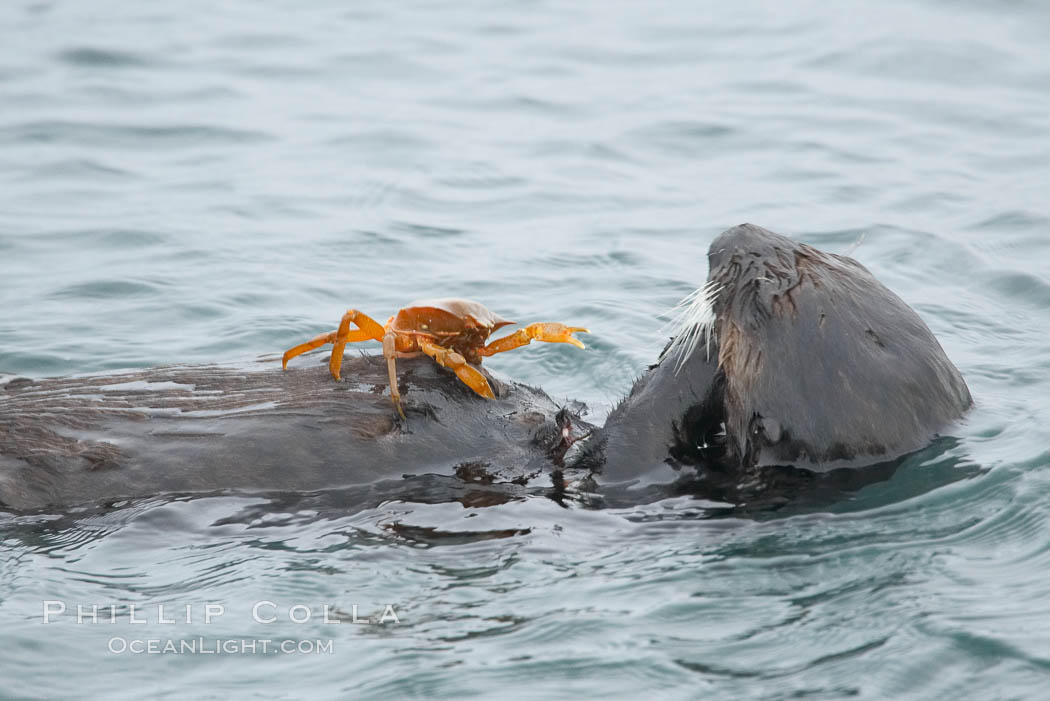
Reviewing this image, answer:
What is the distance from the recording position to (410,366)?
4.45 m

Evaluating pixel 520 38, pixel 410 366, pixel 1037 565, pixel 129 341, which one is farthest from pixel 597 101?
pixel 1037 565

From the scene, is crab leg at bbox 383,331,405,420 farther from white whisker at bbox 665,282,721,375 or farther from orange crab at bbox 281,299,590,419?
white whisker at bbox 665,282,721,375

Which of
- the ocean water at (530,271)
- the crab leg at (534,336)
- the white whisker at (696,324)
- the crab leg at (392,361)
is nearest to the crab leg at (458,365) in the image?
the crab leg at (392,361)

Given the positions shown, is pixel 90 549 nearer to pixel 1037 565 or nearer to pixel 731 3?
pixel 1037 565

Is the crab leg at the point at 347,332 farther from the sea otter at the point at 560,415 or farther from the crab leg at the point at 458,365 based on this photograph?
the crab leg at the point at 458,365

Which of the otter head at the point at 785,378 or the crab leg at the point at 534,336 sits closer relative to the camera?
the otter head at the point at 785,378

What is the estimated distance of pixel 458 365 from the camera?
4.30 m

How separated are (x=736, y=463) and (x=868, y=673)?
1106mm

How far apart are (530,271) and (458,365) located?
3.42 metres

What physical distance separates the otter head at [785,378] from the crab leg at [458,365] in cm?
45

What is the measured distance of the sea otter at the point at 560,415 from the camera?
13.5ft

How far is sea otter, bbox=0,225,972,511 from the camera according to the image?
412cm

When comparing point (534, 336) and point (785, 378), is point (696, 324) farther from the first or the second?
point (534, 336)

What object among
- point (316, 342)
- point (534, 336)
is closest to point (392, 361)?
point (316, 342)
